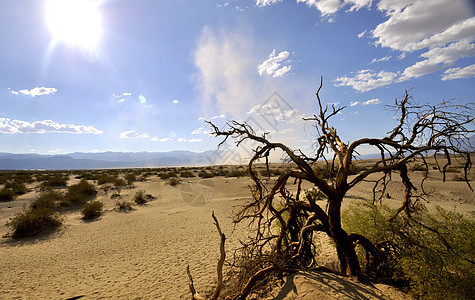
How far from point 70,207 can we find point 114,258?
10.2 meters

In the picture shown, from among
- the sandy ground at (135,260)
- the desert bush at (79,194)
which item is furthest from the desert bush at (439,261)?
the desert bush at (79,194)

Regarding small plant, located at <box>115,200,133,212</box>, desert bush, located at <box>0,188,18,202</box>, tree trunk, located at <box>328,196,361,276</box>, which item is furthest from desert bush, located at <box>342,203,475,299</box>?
desert bush, located at <box>0,188,18,202</box>

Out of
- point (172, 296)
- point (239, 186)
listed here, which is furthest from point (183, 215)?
point (239, 186)

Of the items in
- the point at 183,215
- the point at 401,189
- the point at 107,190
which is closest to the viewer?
the point at 183,215

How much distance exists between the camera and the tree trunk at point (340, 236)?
3.41 m

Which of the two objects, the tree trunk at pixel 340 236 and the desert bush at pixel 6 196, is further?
the desert bush at pixel 6 196

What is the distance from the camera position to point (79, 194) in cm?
1661

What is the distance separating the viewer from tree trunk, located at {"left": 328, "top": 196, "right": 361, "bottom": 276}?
341cm

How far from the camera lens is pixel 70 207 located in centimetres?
1506

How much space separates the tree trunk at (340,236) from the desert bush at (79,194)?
55.3 ft

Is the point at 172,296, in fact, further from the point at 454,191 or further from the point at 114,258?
the point at 454,191

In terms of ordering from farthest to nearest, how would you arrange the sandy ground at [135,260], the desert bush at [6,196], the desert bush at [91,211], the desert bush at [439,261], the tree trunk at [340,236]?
the desert bush at [6,196]
the desert bush at [91,211]
the sandy ground at [135,260]
the tree trunk at [340,236]
the desert bush at [439,261]

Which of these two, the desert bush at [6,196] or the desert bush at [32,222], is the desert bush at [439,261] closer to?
the desert bush at [32,222]

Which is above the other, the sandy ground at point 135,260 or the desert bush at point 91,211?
the desert bush at point 91,211
